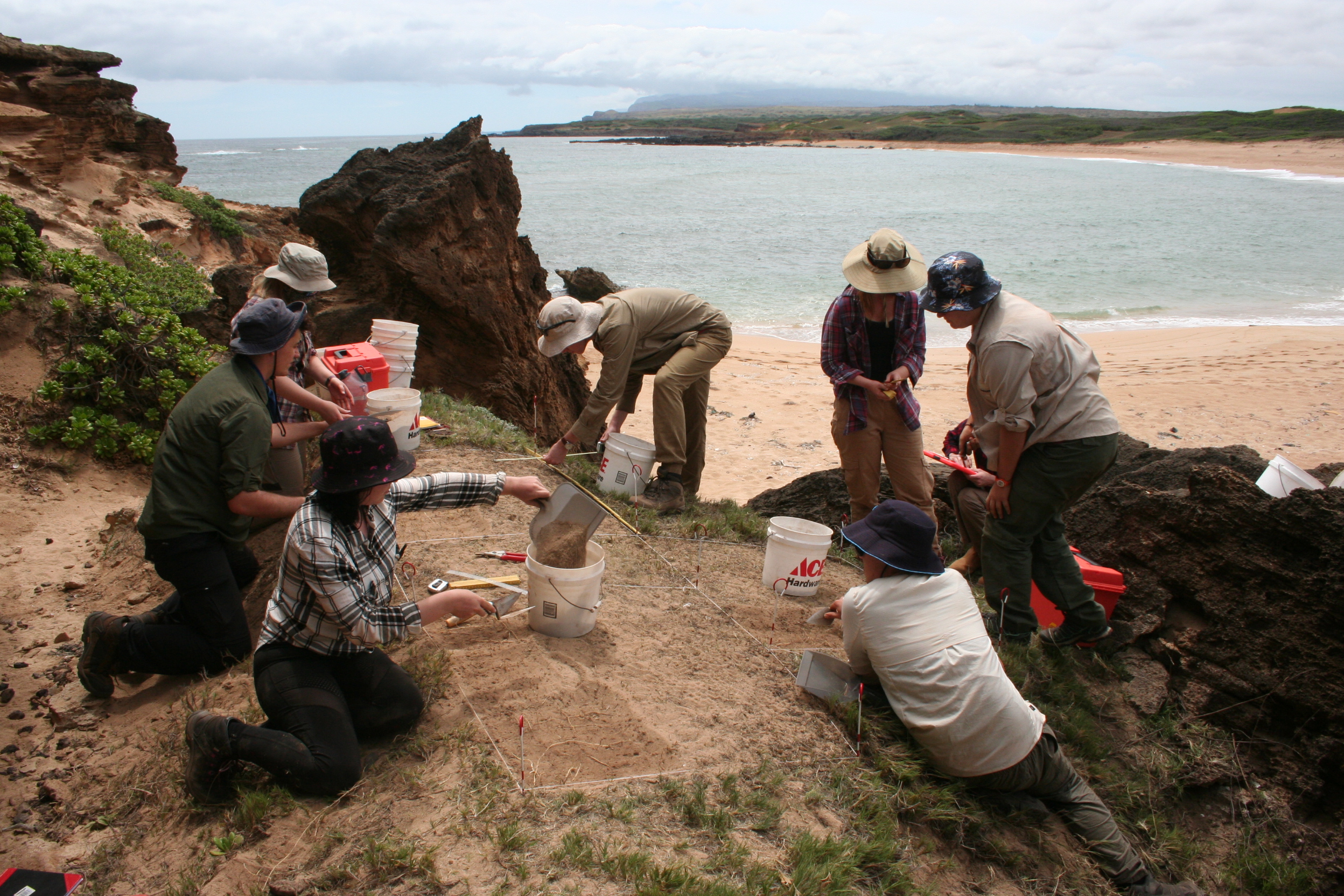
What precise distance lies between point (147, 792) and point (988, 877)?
3.12 metres

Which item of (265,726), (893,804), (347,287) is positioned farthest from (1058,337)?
(347,287)

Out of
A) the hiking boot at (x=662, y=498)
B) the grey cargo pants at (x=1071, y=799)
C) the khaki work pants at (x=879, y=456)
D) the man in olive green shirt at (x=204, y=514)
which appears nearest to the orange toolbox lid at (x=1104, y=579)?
the khaki work pants at (x=879, y=456)

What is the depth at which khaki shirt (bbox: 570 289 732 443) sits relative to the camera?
18.9 ft

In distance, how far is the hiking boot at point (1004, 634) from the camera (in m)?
4.43

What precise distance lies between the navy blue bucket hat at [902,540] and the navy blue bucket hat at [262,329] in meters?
2.71

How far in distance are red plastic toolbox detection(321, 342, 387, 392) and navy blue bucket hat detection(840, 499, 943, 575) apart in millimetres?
3992

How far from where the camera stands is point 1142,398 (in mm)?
12602

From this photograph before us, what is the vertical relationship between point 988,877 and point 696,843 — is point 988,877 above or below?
below

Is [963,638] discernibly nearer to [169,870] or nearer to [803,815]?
[803,815]

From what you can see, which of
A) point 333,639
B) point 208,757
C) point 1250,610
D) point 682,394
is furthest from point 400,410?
point 1250,610

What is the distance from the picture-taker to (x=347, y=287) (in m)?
9.01

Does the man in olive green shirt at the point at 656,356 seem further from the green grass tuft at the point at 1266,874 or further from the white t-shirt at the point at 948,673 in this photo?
the green grass tuft at the point at 1266,874

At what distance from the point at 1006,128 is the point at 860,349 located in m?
105

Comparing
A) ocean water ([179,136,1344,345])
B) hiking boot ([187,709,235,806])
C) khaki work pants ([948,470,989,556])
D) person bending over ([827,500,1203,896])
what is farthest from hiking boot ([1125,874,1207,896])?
ocean water ([179,136,1344,345])
